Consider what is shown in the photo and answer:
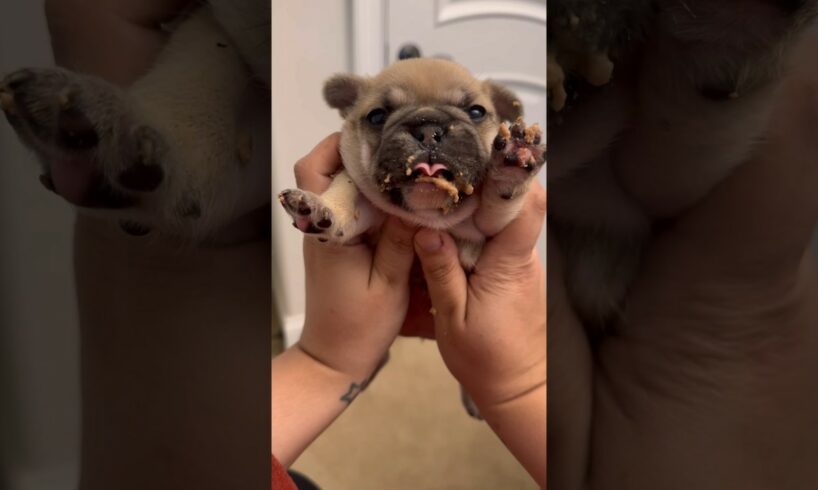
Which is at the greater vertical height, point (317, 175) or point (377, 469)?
point (317, 175)

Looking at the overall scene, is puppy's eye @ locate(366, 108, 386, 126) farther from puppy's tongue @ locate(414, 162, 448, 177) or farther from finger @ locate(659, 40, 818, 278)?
finger @ locate(659, 40, 818, 278)

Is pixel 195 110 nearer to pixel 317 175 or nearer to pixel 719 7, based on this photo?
pixel 317 175

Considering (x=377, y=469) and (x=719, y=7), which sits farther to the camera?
(x=377, y=469)

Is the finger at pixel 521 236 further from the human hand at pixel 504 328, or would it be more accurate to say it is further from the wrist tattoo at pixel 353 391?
the wrist tattoo at pixel 353 391

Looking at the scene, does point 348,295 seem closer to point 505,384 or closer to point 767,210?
point 505,384

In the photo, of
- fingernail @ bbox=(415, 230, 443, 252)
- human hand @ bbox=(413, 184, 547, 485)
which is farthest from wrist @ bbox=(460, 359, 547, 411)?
fingernail @ bbox=(415, 230, 443, 252)

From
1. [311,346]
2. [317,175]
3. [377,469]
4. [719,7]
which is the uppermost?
[719,7]

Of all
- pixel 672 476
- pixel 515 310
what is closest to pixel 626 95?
pixel 515 310

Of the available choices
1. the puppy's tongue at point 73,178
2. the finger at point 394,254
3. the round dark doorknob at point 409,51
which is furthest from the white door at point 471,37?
the puppy's tongue at point 73,178
